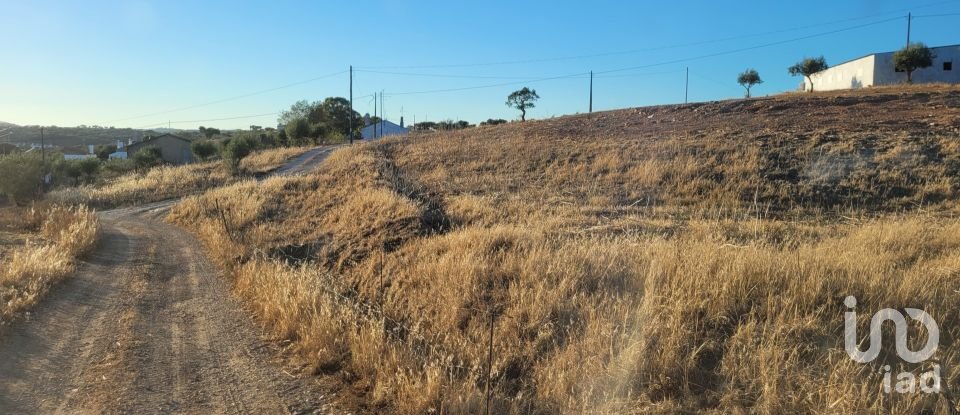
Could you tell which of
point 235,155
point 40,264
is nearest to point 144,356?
point 40,264

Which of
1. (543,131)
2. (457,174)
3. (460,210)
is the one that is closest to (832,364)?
(460,210)

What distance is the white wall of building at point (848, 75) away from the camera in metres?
53.4

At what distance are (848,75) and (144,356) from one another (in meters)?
68.7

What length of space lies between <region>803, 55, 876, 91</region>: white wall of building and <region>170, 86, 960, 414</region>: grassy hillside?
4597 cm

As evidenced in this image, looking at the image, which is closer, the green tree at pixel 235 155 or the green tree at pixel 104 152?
the green tree at pixel 235 155

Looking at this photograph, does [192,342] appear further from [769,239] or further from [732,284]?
[769,239]

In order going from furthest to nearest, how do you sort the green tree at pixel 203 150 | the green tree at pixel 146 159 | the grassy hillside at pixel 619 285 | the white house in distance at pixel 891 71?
the green tree at pixel 203 150 < the green tree at pixel 146 159 < the white house in distance at pixel 891 71 < the grassy hillside at pixel 619 285

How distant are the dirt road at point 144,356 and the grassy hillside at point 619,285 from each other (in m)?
0.45

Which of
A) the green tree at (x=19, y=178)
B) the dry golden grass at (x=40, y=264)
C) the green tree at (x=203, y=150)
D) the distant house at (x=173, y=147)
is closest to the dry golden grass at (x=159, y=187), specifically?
the green tree at (x=19, y=178)

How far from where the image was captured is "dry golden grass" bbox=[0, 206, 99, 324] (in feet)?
23.1

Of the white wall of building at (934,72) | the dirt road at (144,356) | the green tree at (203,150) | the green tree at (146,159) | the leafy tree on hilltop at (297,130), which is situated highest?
the white wall of building at (934,72)

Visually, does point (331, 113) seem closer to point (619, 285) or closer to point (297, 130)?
point (297, 130)

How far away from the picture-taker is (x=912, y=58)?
4706cm

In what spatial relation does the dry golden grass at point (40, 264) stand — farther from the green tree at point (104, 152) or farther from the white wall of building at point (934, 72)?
the green tree at point (104, 152)
